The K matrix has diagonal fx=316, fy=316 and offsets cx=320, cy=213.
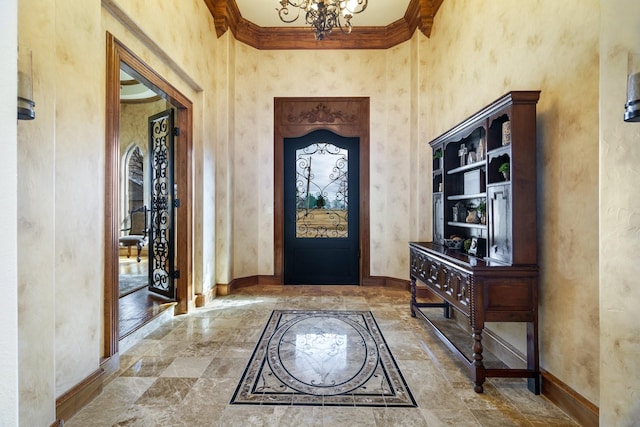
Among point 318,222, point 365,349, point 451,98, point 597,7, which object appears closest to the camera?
point 597,7

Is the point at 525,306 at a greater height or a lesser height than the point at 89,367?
greater

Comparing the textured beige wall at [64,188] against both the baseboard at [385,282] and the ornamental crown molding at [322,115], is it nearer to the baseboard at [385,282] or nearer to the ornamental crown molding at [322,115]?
the ornamental crown molding at [322,115]

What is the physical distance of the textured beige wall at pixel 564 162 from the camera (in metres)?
1.92

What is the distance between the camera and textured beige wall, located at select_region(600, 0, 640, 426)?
1.29 metres

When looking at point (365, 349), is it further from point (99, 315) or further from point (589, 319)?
point (99, 315)

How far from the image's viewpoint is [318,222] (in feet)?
18.3

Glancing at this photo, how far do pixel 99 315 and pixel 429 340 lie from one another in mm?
2894

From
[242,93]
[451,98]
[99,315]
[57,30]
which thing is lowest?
[99,315]

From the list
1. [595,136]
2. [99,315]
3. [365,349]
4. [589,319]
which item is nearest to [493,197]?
[595,136]

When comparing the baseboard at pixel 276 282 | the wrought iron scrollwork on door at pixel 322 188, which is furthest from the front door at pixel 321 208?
the baseboard at pixel 276 282

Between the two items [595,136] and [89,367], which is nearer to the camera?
[595,136]

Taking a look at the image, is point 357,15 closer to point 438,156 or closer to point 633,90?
point 438,156

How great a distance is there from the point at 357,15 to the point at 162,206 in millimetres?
4123

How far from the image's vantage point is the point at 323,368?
2.61 m
